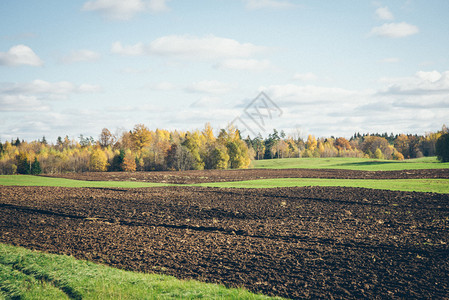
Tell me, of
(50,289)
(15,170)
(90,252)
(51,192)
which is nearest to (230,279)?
(50,289)

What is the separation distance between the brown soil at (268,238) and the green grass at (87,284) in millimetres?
1022

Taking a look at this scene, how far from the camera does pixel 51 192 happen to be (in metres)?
35.4

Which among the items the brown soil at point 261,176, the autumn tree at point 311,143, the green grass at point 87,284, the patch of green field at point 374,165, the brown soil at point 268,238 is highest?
the autumn tree at point 311,143

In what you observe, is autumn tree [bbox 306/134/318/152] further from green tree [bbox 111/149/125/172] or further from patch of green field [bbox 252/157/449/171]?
green tree [bbox 111/149/125/172]

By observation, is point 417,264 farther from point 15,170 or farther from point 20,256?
point 15,170

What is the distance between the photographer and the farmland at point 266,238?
35.8ft

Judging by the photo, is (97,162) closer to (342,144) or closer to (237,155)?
(237,155)

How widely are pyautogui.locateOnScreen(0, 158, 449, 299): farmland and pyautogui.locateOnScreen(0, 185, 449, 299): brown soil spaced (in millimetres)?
44

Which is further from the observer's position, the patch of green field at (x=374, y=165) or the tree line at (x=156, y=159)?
the tree line at (x=156, y=159)

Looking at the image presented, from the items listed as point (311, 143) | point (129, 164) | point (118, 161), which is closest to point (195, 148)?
point (129, 164)

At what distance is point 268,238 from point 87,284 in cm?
901

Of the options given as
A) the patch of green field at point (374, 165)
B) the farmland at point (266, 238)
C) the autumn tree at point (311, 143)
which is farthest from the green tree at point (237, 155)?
the autumn tree at point (311, 143)

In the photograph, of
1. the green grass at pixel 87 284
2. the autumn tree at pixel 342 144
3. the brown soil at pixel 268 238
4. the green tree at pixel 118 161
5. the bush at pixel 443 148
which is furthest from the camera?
the autumn tree at pixel 342 144

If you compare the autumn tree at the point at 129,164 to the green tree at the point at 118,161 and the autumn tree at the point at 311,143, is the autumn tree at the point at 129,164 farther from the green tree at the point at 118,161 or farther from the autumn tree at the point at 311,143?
the autumn tree at the point at 311,143
